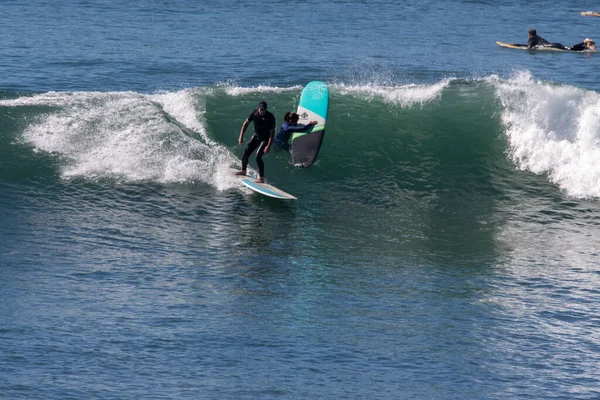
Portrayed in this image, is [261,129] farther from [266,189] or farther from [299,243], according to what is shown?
[299,243]

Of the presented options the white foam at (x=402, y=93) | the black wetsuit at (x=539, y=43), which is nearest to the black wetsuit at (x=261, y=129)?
the white foam at (x=402, y=93)

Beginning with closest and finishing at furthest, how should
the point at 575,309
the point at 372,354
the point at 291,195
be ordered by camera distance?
1. the point at 372,354
2. the point at 575,309
3. the point at 291,195

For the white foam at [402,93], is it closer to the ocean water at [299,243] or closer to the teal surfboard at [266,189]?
the ocean water at [299,243]

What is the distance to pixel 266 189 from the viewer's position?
14773mm

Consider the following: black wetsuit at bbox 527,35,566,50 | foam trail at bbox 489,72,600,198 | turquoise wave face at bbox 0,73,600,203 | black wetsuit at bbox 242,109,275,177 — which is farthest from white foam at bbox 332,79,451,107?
black wetsuit at bbox 527,35,566,50

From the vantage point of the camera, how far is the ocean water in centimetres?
877

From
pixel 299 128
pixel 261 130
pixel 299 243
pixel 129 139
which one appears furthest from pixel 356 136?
pixel 299 243

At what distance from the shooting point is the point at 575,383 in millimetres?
8578

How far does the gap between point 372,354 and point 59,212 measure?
6878mm

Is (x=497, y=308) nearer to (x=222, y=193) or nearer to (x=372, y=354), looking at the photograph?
(x=372, y=354)

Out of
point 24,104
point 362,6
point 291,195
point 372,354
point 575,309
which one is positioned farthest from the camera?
point 362,6

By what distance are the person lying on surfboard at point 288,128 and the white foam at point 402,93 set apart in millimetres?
3598

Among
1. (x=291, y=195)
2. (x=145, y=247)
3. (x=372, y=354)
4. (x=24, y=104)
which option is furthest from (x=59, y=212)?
(x=372, y=354)

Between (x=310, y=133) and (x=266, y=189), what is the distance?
182cm
